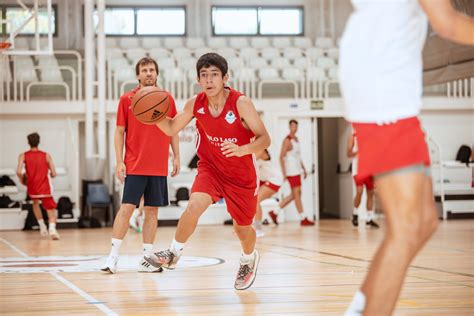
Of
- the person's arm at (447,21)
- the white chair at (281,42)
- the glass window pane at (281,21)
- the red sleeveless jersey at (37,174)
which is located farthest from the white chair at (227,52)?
the person's arm at (447,21)

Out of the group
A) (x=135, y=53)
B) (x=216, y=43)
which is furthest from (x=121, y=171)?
(x=216, y=43)

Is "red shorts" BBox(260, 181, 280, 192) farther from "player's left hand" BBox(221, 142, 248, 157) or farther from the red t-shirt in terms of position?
"player's left hand" BBox(221, 142, 248, 157)

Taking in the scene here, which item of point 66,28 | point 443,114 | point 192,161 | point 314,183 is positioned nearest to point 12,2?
point 66,28

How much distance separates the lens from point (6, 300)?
543cm

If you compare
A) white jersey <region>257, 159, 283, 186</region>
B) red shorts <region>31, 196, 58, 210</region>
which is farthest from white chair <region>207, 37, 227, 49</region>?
red shorts <region>31, 196, 58, 210</region>

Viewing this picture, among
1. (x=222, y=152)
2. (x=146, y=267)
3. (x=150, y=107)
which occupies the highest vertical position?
(x=150, y=107)

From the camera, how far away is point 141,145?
24.2 ft

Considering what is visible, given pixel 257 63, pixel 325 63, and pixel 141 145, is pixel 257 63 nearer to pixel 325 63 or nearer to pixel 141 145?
pixel 325 63

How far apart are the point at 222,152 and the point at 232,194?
330 millimetres

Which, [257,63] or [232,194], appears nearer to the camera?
[232,194]

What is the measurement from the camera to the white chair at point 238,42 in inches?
851

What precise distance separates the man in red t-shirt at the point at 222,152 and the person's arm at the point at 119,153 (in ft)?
3.83

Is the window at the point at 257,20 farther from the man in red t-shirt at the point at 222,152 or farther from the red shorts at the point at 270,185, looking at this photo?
the man in red t-shirt at the point at 222,152

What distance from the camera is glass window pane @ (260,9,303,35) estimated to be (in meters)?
22.9
